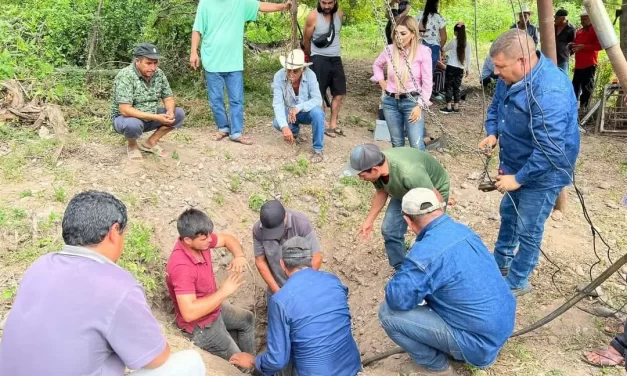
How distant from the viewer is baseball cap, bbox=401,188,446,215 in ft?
10.7

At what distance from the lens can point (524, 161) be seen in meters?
3.98

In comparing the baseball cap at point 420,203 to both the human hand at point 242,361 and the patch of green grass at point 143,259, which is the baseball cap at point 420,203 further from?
the patch of green grass at point 143,259

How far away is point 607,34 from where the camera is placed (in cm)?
278

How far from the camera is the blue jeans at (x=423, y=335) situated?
332 cm

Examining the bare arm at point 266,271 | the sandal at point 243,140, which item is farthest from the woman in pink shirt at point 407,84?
the bare arm at point 266,271

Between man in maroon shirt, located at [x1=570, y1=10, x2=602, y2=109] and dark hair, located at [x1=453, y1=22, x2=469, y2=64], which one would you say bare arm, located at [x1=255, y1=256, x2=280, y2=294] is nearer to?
dark hair, located at [x1=453, y1=22, x2=469, y2=64]

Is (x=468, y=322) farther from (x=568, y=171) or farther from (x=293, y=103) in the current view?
(x=293, y=103)

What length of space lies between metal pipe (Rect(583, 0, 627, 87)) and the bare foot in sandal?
186cm

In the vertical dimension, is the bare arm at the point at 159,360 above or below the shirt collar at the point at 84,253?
below

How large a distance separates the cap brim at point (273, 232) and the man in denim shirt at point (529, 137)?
5.55ft

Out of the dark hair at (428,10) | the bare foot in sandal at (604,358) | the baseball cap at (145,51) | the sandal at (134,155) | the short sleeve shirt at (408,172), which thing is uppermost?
the dark hair at (428,10)

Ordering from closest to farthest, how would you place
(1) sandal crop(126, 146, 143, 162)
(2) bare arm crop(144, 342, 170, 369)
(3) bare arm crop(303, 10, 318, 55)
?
(2) bare arm crop(144, 342, 170, 369) < (1) sandal crop(126, 146, 143, 162) < (3) bare arm crop(303, 10, 318, 55)

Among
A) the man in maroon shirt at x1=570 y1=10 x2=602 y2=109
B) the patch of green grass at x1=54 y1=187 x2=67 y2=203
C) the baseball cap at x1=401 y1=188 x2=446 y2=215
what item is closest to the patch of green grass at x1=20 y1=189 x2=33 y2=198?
the patch of green grass at x1=54 y1=187 x2=67 y2=203

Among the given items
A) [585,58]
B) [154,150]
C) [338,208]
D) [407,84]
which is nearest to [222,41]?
[154,150]
